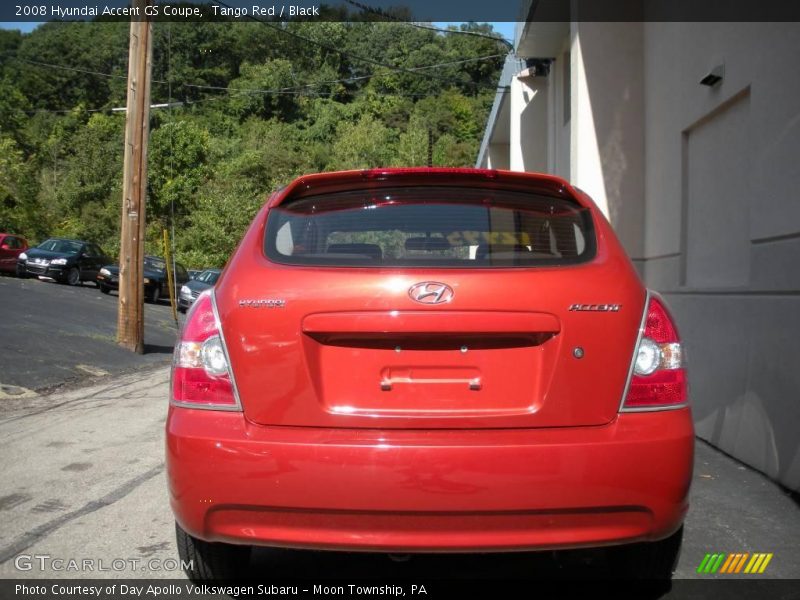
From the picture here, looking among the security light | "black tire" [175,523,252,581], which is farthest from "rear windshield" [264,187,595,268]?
the security light

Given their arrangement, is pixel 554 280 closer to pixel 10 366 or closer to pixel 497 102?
pixel 10 366

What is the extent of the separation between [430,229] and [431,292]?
405 mm

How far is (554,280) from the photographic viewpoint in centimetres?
270

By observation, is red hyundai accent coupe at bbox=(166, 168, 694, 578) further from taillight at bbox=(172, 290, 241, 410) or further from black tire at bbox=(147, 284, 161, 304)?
black tire at bbox=(147, 284, 161, 304)

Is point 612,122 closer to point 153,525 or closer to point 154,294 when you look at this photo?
point 153,525

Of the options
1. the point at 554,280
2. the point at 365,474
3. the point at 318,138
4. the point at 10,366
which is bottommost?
the point at 10,366

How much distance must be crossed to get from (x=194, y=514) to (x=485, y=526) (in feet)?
3.23

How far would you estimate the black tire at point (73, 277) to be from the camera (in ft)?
88.2

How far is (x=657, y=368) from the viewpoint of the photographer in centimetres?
270

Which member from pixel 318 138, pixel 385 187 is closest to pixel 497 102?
pixel 385 187

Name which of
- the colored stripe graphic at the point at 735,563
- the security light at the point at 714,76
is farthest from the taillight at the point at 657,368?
the security light at the point at 714,76

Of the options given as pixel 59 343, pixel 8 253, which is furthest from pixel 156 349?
pixel 8 253

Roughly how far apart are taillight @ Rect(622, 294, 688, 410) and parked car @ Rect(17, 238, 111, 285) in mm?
26774

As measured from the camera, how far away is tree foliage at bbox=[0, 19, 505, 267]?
145 feet
